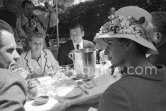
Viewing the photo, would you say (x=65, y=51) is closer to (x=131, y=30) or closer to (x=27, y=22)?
(x=27, y=22)

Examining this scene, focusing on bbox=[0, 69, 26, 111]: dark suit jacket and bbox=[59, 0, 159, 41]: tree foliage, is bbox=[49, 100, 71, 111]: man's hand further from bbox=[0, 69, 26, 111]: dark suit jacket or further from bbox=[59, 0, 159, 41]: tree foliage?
bbox=[59, 0, 159, 41]: tree foliage

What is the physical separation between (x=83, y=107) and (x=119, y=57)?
2.81 ft

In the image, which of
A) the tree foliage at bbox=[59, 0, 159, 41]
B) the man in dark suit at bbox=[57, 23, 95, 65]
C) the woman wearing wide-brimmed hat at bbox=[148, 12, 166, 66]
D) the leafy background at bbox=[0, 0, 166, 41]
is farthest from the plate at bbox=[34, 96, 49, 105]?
the tree foliage at bbox=[59, 0, 159, 41]

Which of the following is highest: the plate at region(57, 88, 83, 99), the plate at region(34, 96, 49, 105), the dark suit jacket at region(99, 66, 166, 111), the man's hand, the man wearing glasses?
the man wearing glasses

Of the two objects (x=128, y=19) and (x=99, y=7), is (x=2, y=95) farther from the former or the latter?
(x=99, y=7)

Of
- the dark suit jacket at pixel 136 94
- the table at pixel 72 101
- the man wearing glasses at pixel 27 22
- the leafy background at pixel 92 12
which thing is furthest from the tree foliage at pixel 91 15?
the dark suit jacket at pixel 136 94

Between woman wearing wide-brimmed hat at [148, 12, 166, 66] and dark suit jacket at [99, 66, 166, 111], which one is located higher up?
woman wearing wide-brimmed hat at [148, 12, 166, 66]

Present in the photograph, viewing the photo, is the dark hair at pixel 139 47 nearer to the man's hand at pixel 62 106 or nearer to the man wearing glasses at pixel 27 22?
the man's hand at pixel 62 106

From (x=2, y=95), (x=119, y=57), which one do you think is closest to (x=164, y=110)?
(x=119, y=57)

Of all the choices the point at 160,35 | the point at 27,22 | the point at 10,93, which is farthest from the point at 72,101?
the point at 27,22

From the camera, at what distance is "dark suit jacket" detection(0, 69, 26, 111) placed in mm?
1104

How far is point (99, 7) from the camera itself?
8.95 metres

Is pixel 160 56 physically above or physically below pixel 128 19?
below

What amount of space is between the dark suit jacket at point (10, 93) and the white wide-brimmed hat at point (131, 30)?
56cm
